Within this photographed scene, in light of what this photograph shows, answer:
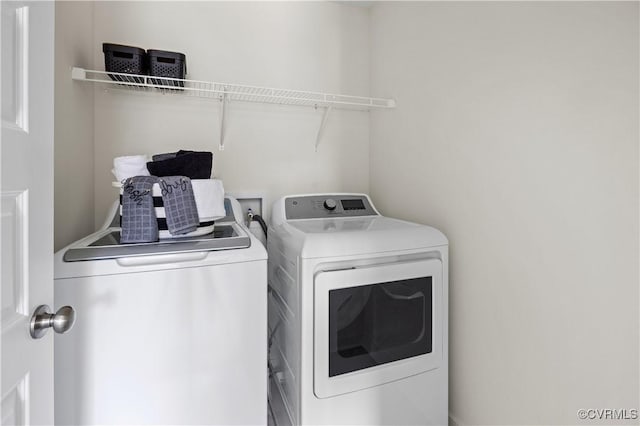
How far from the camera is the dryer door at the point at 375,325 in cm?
126

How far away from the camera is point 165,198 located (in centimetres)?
110

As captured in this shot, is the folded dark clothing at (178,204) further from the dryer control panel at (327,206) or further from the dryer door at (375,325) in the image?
the dryer control panel at (327,206)

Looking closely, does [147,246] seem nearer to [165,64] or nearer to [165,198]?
[165,198]

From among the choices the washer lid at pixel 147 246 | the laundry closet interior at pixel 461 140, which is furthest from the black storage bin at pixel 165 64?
the washer lid at pixel 147 246

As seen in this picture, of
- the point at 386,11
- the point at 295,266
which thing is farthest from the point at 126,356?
the point at 386,11

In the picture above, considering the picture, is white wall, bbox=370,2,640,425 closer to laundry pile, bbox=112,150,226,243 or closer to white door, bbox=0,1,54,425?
laundry pile, bbox=112,150,226,243

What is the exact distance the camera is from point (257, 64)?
1.98 m

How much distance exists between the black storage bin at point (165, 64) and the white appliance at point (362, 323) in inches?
37.7

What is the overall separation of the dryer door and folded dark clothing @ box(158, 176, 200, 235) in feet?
1.77

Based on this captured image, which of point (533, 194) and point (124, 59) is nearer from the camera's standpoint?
point (533, 194)

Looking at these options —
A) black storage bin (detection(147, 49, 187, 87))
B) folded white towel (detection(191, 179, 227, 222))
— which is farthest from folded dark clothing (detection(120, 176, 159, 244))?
black storage bin (detection(147, 49, 187, 87))

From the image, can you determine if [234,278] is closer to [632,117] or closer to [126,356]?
[126,356]

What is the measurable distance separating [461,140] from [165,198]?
133 cm

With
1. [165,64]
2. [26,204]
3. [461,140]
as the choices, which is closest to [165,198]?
[26,204]
